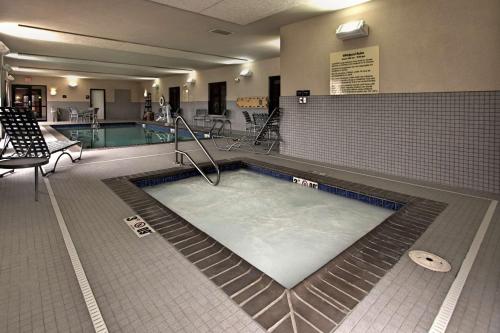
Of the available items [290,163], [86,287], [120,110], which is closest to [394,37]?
[290,163]

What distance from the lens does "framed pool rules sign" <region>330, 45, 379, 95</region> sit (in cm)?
404

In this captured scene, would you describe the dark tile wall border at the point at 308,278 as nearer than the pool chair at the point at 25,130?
Yes

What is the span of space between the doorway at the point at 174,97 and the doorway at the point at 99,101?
15.8 ft

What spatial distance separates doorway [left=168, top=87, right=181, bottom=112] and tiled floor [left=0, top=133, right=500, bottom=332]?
11985 millimetres

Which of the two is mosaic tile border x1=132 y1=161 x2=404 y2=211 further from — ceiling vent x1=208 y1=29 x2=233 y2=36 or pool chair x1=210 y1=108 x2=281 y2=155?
ceiling vent x1=208 y1=29 x2=233 y2=36

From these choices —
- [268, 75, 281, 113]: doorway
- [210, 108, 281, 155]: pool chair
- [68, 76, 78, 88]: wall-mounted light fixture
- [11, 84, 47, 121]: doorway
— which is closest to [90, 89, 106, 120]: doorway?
[68, 76, 78, 88]: wall-mounted light fixture

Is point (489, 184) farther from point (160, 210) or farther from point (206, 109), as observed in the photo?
point (206, 109)

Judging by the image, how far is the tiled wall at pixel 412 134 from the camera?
322cm

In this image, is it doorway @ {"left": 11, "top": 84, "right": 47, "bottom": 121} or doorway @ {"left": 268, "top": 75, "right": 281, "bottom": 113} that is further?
doorway @ {"left": 11, "top": 84, "right": 47, "bottom": 121}

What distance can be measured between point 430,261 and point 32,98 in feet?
59.1

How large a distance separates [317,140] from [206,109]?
25.0 ft

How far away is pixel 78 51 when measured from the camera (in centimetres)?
776

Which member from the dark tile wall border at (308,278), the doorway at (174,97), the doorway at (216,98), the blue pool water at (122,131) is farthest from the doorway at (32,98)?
the dark tile wall border at (308,278)

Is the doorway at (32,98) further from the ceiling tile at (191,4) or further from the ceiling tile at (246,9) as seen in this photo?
the ceiling tile at (246,9)
